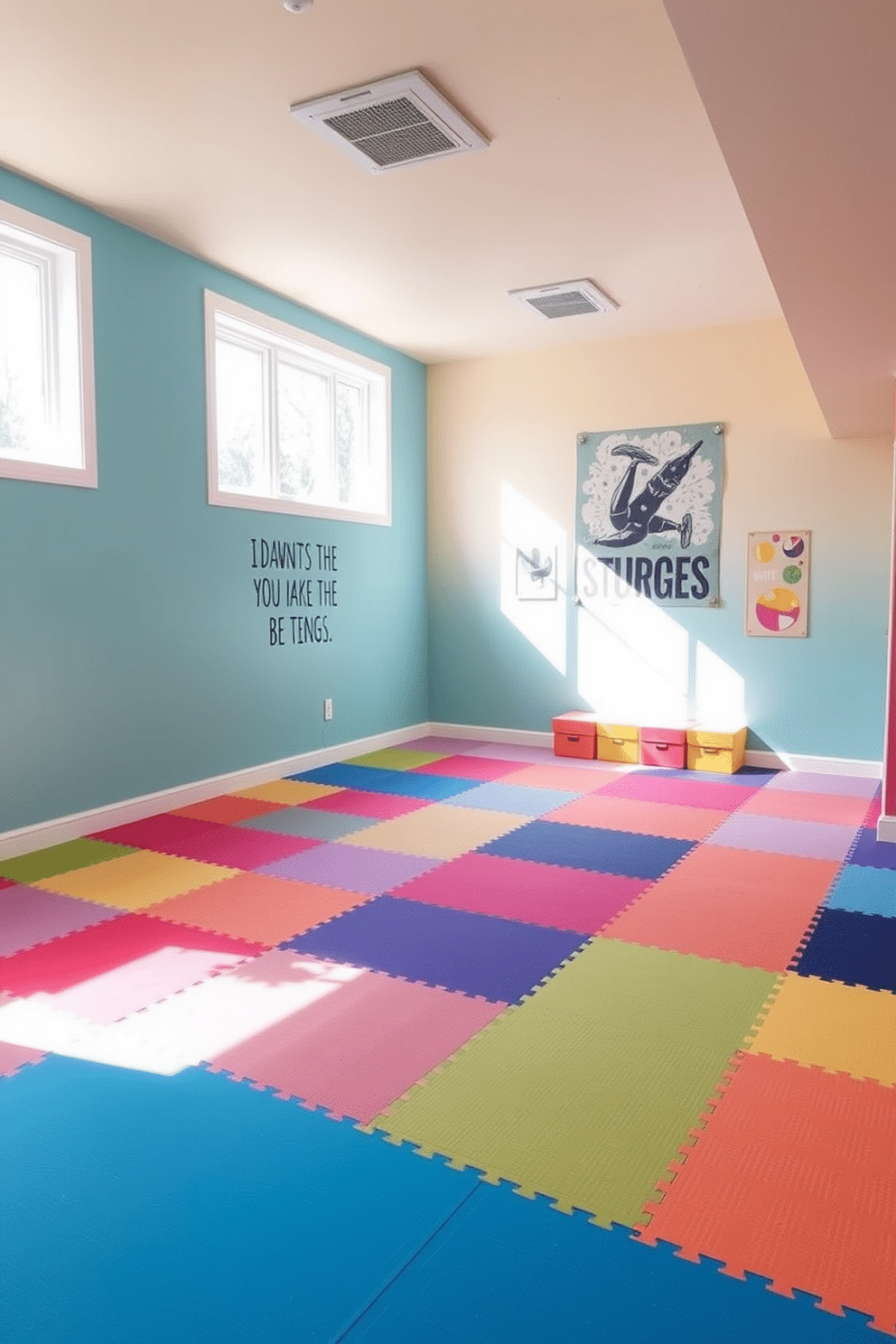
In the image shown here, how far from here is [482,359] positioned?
24.8ft

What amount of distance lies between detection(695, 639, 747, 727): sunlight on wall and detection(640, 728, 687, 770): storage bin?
35 cm

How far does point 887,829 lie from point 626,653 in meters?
2.72

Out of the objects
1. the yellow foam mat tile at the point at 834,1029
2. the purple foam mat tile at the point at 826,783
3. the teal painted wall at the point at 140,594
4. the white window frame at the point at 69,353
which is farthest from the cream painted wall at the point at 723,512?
the yellow foam mat tile at the point at 834,1029

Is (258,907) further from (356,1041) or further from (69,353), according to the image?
(69,353)

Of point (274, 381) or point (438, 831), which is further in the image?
point (274, 381)

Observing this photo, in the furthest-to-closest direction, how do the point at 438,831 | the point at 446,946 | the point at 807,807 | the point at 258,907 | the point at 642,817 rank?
the point at 807,807 → the point at 642,817 → the point at 438,831 → the point at 258,907 → the point at 446,946

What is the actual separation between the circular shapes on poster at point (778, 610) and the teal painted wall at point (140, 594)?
3035mm

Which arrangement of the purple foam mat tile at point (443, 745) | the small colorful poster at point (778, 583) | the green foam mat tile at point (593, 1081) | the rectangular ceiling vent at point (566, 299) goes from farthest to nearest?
the purple foam mat tile at point (443, 745), the small colorful poster at point (778, 583), the rectangular ceiling vent at point (566, 299), the green foam mat tile at point (593, 1081)

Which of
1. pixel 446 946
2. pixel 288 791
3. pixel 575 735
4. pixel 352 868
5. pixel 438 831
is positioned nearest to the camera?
pixel 446 946

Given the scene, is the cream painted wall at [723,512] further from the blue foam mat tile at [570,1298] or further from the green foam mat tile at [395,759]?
the blue foam mat tile at [570,1298]

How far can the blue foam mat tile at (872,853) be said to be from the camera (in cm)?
432

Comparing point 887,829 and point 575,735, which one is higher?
point 575,735

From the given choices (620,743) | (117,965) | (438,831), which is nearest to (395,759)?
(620,743)

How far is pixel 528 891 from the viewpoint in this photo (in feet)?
12.9
